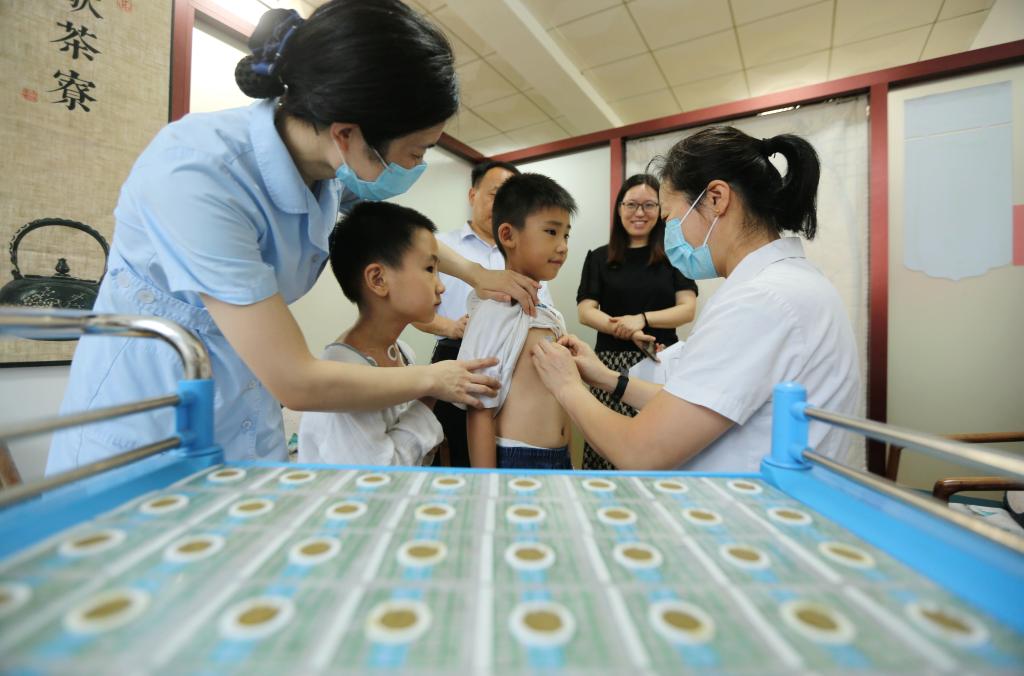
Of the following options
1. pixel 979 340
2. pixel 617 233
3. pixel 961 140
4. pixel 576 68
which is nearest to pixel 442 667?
pixel 617 233

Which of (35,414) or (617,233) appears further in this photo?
(617,233)

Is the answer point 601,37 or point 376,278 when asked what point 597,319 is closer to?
point 376,278

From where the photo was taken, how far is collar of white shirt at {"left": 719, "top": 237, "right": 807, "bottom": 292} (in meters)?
1.18

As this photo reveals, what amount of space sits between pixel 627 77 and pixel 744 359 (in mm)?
3927

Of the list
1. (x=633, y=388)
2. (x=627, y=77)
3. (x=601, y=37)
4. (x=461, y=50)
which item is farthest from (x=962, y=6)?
(x=633, y=388)

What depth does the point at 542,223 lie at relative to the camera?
5.49 feet

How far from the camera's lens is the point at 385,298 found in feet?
4.60

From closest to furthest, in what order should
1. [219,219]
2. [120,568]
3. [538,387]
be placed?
1. [120,568]
2. [219,219]
3. [538,387]

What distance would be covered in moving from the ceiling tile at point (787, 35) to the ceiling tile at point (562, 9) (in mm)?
1094

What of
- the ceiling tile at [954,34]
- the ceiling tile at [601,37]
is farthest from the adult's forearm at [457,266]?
the ceiling tile at [954,34]

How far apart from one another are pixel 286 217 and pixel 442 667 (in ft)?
3.31

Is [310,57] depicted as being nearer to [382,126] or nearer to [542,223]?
[382,126]

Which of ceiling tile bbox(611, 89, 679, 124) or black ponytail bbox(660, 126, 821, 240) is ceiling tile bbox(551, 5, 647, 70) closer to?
ceiling tile bbox(611, 89, 679, 124)

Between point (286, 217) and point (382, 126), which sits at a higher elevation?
point (382, 126)
